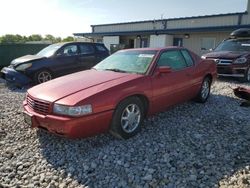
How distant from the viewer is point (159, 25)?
22484 mm

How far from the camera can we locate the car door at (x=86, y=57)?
31.6 ft

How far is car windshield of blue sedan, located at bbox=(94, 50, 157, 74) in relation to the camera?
4.71 metres

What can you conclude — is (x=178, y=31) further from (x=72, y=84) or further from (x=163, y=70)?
(x=72, y=84)

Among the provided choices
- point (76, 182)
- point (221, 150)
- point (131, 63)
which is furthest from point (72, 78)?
point (221, 150)

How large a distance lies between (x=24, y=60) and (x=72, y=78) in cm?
486

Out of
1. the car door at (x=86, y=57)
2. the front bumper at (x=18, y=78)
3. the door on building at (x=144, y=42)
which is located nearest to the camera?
the front bumper at (x=18, y=78)

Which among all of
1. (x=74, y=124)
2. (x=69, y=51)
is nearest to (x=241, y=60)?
(x=69, y=51)

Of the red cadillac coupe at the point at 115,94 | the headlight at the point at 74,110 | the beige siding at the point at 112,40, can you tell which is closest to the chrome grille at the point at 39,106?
the red cadillac coupe at the point at 115,94

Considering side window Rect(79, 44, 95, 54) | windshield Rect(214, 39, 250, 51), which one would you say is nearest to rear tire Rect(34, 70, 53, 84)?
side window Rect(79, 44, 95, 54)

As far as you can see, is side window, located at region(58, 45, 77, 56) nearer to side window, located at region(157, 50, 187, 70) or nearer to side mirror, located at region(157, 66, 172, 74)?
side window, located at region(157, 50, 187, 70)

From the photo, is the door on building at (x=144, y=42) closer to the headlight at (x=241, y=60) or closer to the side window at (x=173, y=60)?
the headlight at (x=241, y=60)

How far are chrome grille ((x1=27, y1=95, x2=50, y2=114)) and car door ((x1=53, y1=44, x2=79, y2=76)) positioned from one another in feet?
16.3

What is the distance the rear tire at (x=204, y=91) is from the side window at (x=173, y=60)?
0.94 m

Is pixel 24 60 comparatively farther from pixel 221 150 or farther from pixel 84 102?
pixel 221 150
